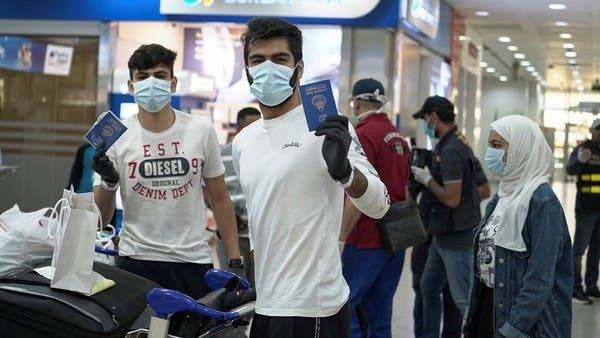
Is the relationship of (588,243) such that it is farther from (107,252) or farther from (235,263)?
(107,252)

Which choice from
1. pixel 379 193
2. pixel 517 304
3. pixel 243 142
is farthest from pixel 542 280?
pixel 243 142

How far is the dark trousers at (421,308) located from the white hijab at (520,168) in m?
2.28

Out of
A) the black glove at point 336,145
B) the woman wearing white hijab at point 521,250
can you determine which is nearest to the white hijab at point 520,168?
the woman wearing white hijab at point 521,250

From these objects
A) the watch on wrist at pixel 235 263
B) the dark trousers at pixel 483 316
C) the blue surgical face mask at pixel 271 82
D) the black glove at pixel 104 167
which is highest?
the blue surgical face mask at pixel 271 82

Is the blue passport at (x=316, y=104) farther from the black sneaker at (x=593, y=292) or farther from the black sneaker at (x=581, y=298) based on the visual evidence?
the black sneaker at (x=593, y=292)

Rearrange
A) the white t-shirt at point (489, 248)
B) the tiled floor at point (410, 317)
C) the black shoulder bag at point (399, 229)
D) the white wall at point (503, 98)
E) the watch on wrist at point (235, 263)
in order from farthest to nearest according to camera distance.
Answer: the white wall at point (503, 98) < the tiled floor at point (410, 317) < the black shoulder bag at point (399, 229) < the watch on wrist at point (235, 263) < the white t-shirt at point (489, 248)

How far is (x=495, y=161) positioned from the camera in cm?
354

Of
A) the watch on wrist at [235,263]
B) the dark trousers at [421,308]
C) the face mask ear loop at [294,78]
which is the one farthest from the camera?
the dark trousers at [421,308]

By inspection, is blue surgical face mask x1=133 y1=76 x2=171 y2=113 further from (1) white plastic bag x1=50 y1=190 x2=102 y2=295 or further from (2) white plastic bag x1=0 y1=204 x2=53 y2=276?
(1) white plastic bag x1=50 y1=190 x2=102 y2=295

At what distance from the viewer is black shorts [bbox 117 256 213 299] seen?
11.8 ft

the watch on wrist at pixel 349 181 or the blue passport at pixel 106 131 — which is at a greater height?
the blue passport at pixel 106 131

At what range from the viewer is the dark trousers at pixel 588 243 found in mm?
8008

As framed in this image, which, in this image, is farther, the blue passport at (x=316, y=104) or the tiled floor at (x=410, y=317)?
the tiled floor at (x=410, y=317)

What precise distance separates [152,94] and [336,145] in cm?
159
